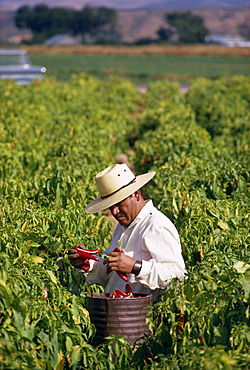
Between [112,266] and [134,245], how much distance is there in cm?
40

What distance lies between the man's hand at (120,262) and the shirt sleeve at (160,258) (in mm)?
81

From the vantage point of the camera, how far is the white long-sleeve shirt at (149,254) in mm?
4062

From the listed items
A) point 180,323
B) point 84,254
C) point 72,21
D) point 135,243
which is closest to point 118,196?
point 135,243

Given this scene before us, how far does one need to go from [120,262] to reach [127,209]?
492 mm

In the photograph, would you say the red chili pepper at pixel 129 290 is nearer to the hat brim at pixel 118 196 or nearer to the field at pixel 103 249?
the field at pixel 103 249

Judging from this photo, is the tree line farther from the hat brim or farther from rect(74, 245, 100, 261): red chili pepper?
rect(74, 245, 100, 261): red chili pepper

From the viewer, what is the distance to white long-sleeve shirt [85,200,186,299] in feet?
13.3

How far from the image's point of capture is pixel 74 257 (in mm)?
4301

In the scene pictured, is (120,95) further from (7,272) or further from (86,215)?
(7,272)

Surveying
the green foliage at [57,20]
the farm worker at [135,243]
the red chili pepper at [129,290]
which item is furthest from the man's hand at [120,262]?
the green foliage at [57,20]

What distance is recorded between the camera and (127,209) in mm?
4352

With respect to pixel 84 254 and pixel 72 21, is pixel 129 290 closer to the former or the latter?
pixel 84 254

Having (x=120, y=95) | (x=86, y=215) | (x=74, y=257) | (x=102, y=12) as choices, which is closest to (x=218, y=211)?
(x=86, y=215)

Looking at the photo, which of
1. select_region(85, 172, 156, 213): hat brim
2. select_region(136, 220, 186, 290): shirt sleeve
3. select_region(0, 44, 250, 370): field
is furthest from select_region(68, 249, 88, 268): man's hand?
select_region(136, 220, 186, 290): shirt sleeve
